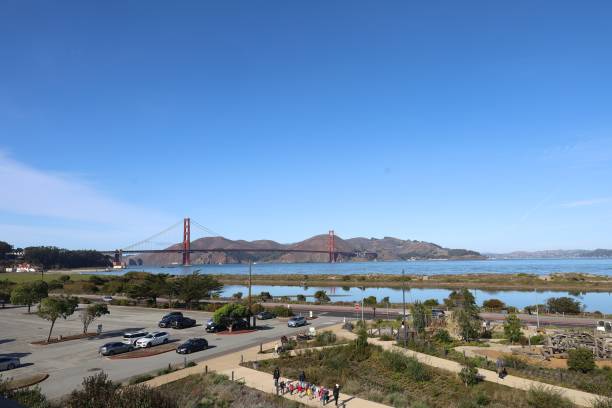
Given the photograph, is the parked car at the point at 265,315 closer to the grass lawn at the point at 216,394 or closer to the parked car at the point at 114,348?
the parked car at the point at 114,348

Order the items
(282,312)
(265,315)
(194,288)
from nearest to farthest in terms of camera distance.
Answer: (265,315) → (282,312) → (194,288)

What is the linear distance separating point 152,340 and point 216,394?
18.4m

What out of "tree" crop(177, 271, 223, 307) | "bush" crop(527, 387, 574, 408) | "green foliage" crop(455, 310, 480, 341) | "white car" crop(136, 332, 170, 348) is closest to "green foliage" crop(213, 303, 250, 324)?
"white car" crop(136, 332, 170, 348)

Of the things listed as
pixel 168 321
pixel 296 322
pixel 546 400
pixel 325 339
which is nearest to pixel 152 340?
pixel 168 321

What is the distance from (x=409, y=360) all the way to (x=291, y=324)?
22.2 meters

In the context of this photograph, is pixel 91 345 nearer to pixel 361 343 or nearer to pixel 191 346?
pixel 191 346

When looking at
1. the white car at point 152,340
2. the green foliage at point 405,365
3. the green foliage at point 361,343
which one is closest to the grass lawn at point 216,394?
the green foliage at point 405,365

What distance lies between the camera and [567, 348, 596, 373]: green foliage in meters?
28.8

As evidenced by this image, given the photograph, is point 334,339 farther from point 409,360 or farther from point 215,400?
point 215,400

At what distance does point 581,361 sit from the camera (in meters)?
28.9

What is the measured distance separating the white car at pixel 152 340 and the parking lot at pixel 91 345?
155 centimetres

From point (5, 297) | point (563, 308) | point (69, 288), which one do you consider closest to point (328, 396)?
point (563, 308)

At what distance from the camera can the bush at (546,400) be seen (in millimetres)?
21266

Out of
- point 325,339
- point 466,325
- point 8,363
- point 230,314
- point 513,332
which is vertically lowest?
point 325,339
